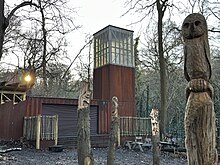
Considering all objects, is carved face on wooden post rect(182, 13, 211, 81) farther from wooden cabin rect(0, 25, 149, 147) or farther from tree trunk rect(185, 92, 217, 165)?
wooden cabin rect(0, 25, 149, 147)

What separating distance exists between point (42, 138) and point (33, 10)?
268 inches

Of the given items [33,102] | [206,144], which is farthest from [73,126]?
[206,144]

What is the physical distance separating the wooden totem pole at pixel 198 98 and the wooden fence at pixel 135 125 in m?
15.7

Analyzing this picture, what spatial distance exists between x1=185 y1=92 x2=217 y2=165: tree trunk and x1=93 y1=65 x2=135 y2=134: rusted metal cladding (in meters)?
16.7

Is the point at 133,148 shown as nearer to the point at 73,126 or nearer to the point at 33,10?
the point at 73,126

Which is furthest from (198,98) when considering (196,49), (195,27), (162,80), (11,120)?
(11,120)

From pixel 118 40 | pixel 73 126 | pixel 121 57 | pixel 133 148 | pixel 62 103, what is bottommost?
pixel 133 148

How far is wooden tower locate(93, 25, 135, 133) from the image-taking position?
20578mm

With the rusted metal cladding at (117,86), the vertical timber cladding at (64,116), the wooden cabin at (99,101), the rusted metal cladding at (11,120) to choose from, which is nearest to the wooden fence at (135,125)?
the wooden cabin at (99,101)

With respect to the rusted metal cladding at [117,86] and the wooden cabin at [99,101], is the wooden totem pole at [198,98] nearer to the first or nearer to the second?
the wooden cabin at [99,101]

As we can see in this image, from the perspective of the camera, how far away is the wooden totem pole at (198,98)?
268cm

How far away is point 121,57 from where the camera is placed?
21.5m

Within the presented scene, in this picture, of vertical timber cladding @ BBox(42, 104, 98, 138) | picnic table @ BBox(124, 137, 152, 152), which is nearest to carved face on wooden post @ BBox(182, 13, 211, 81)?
picnic table @ BBox(124, 137, 152, 152)

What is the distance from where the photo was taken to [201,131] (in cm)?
270
